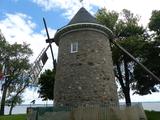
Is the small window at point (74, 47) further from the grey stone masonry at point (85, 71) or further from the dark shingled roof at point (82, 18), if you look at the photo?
the dark shingled roof at point (82, 18)

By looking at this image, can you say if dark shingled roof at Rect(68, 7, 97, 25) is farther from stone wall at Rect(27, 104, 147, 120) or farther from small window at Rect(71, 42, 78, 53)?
stone wall at Rect(27, 104, 147, 120)

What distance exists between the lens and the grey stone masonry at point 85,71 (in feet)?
61.9

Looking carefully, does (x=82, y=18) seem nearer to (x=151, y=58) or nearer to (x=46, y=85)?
(x=151, y=58)

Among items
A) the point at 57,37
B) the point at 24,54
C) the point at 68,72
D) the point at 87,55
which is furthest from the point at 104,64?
the point at 24,54

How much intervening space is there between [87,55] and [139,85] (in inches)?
631

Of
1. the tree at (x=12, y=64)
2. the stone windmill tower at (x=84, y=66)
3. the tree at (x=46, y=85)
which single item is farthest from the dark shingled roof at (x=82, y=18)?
the tree at (x=12, y=64)

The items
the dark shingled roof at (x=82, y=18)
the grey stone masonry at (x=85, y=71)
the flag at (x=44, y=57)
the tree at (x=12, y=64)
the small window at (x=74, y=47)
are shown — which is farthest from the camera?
the tree at (x=12, y=64)

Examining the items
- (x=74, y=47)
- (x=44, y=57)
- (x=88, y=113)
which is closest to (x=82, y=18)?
(x=74, y=47)

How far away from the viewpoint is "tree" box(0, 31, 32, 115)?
1725 inches

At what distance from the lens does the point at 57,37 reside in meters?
22.8

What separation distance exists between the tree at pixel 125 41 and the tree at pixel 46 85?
945 centimetres

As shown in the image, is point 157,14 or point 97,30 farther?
point 157,14

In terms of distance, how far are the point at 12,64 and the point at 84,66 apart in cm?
2771

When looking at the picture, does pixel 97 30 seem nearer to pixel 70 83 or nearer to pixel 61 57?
pixel 61 57
